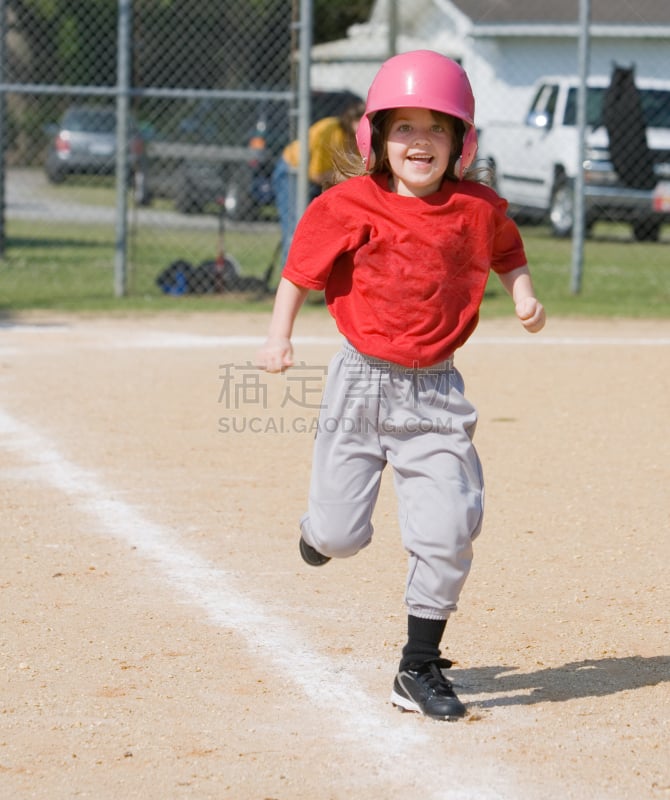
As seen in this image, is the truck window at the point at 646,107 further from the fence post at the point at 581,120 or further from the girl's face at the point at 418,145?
the girl's face at the point at 418,145

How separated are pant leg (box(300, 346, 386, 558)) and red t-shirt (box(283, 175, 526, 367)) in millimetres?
115

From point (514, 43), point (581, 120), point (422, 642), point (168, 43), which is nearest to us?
point (422, 642)

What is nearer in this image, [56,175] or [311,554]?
[311,554]

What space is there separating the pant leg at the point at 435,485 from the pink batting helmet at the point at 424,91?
25.9 inches

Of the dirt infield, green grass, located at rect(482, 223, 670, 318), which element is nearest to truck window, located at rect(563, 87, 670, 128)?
green grass, located at rect(482, 223, 670, 318)

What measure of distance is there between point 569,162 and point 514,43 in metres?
10.6

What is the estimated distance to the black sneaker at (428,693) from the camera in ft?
12.6

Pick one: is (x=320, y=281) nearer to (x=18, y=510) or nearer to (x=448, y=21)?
(x=18, y=510)

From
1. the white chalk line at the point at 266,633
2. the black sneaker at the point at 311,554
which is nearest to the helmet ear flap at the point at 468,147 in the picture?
the black sneaker at the point at 311,554

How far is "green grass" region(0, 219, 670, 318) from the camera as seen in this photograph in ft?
40.0

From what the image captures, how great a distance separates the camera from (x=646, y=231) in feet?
63.1

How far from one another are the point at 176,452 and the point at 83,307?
4977mm

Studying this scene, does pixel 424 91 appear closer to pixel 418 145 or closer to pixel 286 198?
pixel 418 145

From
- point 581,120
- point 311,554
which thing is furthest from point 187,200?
point 311,554
